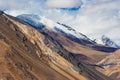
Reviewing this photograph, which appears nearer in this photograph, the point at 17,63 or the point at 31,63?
the point at 17,63

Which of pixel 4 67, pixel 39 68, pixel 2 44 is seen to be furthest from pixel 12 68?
pixel 39 68

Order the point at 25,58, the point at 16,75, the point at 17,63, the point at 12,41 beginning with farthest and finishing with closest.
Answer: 1. the point at 12,41
2. the point at 25,58
3. the point at 17,63
4. the point at 16,75

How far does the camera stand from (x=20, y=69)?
165 meters

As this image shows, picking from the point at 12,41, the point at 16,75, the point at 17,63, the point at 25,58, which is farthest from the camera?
the point at 12,41

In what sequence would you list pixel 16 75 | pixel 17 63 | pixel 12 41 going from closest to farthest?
pixel 16 75, pixel 17 63, pixel 12 41

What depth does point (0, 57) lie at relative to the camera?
16138 centimetres

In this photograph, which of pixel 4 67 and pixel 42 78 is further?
pixel 42 78

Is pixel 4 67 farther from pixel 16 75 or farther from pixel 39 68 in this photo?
pixel 39 68

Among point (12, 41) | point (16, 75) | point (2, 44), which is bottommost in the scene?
point (16, 75)

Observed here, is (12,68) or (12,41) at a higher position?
(12,41)

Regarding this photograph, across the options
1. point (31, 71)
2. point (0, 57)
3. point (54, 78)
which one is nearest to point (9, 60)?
point (0, 57)

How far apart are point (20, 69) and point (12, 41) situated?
1313 inches

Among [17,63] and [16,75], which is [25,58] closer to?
[17,63]

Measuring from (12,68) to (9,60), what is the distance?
4725mm
